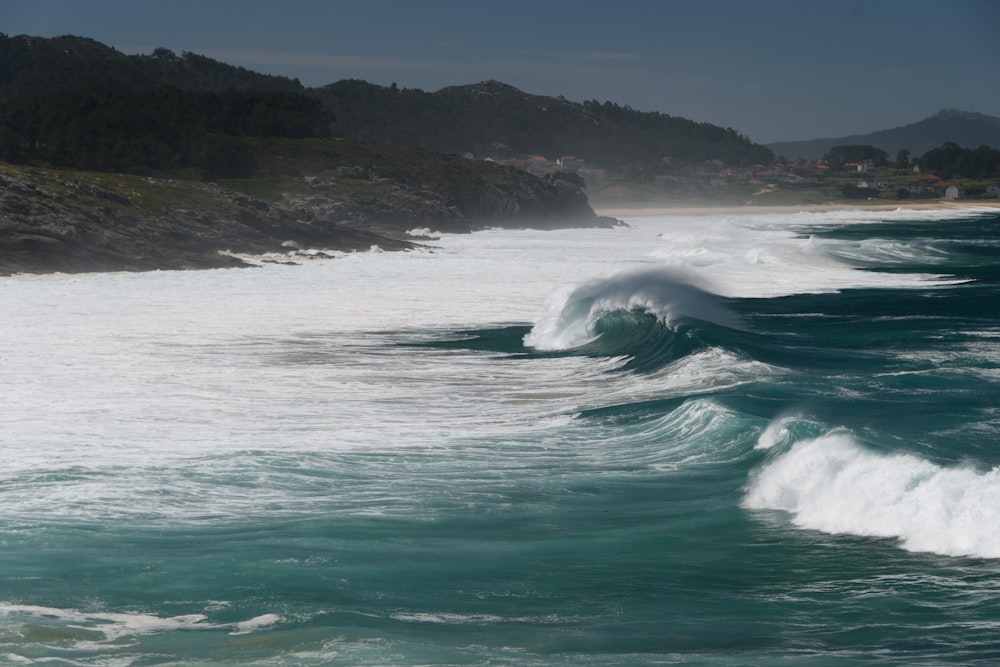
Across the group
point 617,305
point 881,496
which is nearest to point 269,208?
point 617,305

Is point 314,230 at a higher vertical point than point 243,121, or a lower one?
lower

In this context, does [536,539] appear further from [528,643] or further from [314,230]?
[314,230]

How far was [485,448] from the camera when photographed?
17.5m

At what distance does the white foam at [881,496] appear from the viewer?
12242 mm

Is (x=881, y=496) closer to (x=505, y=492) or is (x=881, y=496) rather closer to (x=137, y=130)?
(x=505, y=492)

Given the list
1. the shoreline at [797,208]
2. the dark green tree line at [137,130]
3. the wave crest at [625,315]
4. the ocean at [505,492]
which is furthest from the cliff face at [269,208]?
the shoreline at [797,208]

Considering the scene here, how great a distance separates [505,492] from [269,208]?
195 ft

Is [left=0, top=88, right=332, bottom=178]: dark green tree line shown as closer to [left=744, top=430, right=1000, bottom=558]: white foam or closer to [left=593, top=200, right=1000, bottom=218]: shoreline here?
[left=593, top=200, right=1000, bottom=218]: shoreline

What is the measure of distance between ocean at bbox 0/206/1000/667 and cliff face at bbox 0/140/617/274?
23148 millimetres

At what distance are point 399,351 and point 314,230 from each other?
4507 centimetres

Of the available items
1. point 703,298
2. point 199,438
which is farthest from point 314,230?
point 199,438

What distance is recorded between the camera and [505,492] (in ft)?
49.1

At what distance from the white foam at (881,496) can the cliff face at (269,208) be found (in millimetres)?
40700

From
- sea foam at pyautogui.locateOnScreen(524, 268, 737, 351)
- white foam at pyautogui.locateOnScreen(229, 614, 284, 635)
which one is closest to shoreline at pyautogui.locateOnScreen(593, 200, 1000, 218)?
sea foam at pyautogui.locateOnScreen(524, 268, 737, 351)
